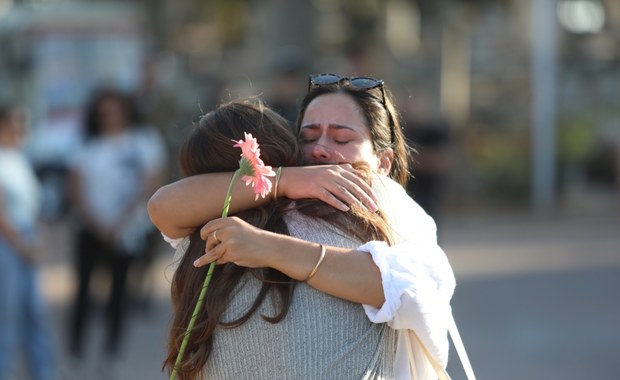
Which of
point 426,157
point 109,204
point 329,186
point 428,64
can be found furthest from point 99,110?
point 428,64

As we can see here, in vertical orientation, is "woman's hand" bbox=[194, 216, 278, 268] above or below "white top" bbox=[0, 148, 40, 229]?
above

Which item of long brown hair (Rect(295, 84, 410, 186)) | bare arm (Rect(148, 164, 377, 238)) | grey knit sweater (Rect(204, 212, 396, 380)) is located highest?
long brown hair (Rect(295, 84, 410, 186))

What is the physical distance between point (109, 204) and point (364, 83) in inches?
213

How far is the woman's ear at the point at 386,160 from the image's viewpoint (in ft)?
10.1

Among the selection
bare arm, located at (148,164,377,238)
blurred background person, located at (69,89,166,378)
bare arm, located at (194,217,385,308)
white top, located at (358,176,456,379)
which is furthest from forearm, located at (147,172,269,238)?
blurred background person, located at (69,89,166,378)

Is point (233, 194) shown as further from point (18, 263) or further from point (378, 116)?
point (18, 263)

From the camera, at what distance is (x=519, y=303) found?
10594 mm

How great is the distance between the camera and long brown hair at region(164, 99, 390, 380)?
268cm

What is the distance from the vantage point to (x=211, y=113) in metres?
2.90

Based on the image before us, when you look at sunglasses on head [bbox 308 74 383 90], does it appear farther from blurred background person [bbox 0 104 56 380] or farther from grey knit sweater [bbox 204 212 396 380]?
blurred background person [bbox 0 104 56 380]

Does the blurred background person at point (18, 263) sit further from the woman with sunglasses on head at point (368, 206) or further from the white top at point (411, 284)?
the white top at point (411, 284)

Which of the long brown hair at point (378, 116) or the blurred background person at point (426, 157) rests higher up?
the long brown hair at point (378, 116)

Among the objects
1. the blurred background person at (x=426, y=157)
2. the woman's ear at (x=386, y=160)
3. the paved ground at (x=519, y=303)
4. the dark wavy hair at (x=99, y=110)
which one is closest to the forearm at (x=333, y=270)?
the woman's ear at (x=386, y=160)

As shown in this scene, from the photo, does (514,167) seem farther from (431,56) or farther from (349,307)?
(349,307)
